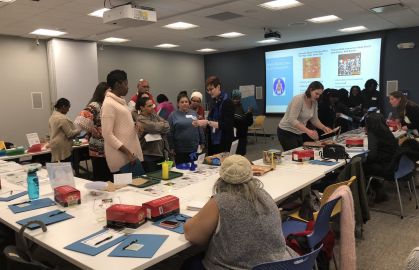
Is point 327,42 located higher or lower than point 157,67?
higher

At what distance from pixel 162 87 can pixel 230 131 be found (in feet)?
24.0

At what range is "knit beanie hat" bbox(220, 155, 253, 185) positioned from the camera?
1.67m

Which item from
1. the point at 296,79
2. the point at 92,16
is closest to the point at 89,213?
the point at 92,16

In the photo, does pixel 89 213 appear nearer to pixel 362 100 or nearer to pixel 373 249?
pixel 373 249

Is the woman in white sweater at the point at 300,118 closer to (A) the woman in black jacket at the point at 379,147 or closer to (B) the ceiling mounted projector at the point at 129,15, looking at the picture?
(A) the woman in black jacket at the point at 379,147

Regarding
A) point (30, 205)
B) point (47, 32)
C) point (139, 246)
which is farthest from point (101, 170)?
point (47, 32)

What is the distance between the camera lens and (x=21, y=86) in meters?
7.96

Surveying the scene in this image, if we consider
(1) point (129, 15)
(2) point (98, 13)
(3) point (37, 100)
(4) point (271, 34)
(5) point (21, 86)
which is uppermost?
(2) point (98, 13)

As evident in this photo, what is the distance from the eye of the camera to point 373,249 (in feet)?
10.2

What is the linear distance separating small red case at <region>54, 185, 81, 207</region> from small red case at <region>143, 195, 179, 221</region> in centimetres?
57

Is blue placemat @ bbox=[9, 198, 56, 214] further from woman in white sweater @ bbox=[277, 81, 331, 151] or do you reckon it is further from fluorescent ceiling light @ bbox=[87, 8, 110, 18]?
fluorescent ceiling light @ bbox=[87, 8, 110, 18]

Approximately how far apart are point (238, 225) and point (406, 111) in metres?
4.47

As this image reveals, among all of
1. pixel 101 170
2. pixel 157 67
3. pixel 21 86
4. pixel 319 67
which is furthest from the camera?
pixel 157 67

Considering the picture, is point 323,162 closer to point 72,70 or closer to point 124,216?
point 124,216
